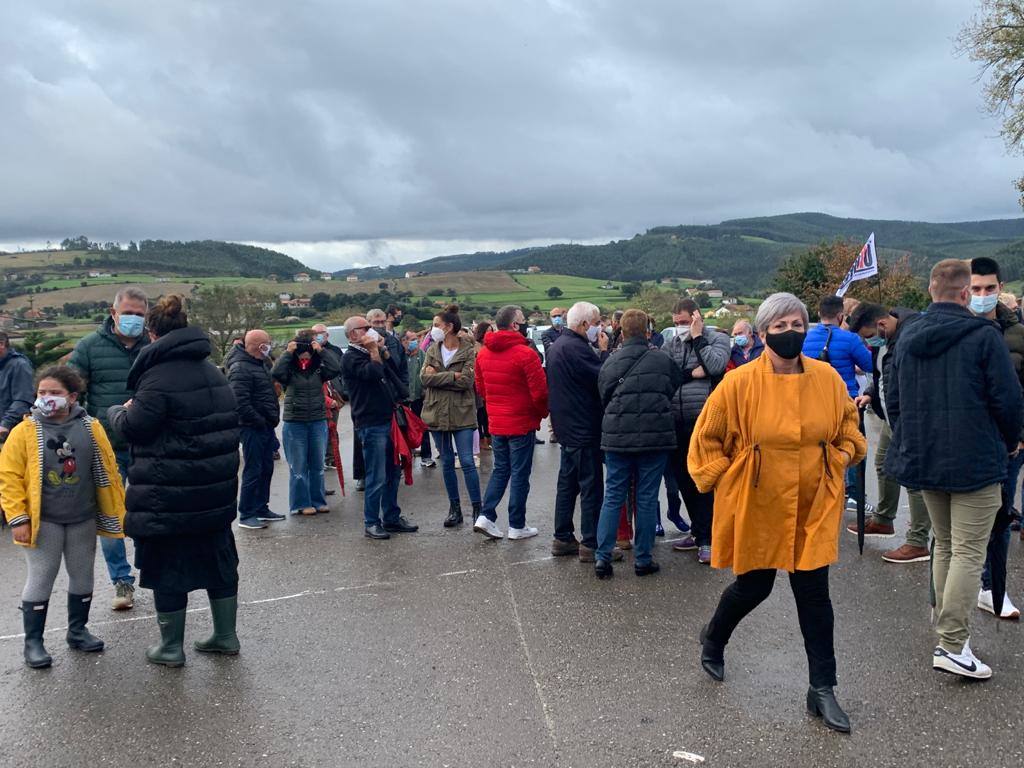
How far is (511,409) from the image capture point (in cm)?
637

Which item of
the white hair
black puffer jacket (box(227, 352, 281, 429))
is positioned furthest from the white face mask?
the white hair

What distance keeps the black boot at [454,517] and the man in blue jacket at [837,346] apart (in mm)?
3382

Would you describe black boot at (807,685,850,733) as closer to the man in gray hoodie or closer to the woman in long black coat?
the man in gray hoodie

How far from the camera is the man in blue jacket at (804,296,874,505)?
6.43 m

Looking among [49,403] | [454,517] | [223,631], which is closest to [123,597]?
[223,631]

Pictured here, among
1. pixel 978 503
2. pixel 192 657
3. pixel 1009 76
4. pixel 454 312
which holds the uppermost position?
pixel 1009 76

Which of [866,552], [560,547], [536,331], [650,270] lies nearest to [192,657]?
[560,547]

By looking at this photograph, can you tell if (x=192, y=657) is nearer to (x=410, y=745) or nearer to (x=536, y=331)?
(x=410, y=745)

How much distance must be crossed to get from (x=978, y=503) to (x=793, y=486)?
1.12 metres

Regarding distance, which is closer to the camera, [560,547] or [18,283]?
[560,547]

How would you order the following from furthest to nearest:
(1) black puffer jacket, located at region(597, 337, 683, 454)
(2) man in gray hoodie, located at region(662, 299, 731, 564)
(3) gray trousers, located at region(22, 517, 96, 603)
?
1. (2) man in gray hoodie, located at region(662, 299, 731, 564)
2. (1) black puffer jacket, located at region(597, 337, 683, 454)
3. (3) gray trousers, located at region(22, 517, 96, 603)

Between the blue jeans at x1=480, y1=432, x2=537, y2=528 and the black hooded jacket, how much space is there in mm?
3171

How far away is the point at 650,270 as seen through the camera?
253 ft

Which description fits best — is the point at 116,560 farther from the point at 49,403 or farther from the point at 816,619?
the point at 816,619
